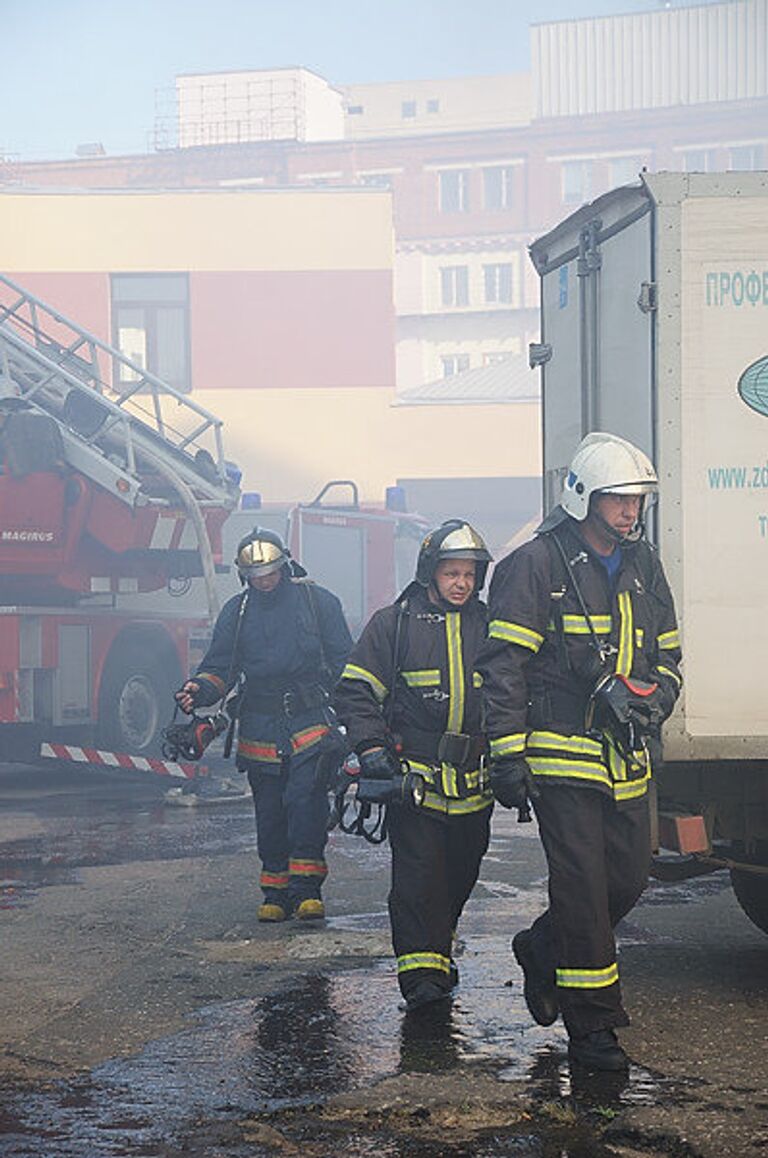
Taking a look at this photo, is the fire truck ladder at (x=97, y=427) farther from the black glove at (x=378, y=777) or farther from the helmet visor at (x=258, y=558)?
the black glove at (x=378, y=777)

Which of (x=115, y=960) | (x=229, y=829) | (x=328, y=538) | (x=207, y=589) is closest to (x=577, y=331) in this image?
(x=115, y=960)

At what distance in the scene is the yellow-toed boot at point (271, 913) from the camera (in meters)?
8.69

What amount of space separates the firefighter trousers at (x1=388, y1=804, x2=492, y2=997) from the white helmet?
48.8 inches

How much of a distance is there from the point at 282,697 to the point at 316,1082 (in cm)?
331

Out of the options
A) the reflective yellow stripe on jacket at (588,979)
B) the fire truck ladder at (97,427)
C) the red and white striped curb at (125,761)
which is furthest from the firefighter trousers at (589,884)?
the fire truck ladder at (97,427)

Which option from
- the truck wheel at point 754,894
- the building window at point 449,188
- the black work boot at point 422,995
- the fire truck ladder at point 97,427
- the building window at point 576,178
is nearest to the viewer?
the black work boot at point 422,995

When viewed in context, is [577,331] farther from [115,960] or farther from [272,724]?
[115,960]

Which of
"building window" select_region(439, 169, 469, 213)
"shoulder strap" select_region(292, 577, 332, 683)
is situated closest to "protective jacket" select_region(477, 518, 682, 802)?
"shoulder strap" select_region(292, 577, 332, 683)

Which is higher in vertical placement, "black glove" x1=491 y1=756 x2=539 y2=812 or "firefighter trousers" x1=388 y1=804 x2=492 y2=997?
"black glove" x1=491 y1=756 x2=539 y2=812

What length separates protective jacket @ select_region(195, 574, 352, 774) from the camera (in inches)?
347

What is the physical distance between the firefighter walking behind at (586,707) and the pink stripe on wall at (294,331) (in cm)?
3033

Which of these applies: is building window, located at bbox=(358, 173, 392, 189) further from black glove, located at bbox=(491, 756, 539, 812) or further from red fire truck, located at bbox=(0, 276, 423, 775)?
black glove, located at bbox=(491, 756, 539, 812)

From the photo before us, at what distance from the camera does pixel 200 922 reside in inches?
345

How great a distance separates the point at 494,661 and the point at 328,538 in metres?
16.1
